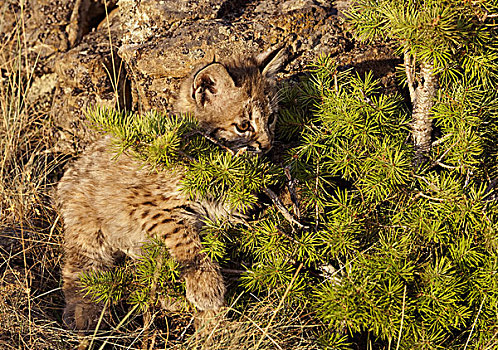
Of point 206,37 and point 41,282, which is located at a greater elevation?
point 206,37

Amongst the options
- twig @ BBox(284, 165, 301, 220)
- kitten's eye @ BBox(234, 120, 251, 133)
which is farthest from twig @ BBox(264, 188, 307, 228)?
kitten's eye @ BBox(234, 120, 251, 133)

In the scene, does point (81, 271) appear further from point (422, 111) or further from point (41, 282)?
point (422, 111)

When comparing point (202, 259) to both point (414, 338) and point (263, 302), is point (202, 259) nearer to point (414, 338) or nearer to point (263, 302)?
point (263, 302)

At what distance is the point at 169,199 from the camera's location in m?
3.20

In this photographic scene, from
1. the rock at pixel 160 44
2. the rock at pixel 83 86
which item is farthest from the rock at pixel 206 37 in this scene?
the rock at pixel 83 86

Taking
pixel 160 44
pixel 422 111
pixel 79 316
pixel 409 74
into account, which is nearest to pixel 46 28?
pixel 160 44

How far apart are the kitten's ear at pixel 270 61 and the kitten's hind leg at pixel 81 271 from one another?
155 cm

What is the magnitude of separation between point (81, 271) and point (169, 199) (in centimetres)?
84

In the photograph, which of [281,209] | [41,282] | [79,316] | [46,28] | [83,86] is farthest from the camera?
[46,28]

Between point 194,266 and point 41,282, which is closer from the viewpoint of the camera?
point 194,266

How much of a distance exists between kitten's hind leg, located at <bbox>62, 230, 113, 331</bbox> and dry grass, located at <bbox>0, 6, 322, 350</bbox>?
0.10 meters

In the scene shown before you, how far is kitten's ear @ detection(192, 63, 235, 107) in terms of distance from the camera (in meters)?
3.02

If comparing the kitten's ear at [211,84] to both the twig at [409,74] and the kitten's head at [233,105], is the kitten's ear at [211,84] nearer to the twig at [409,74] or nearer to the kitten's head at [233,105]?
the kitten's head at [233,105]

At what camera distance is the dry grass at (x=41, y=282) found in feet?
9.62
